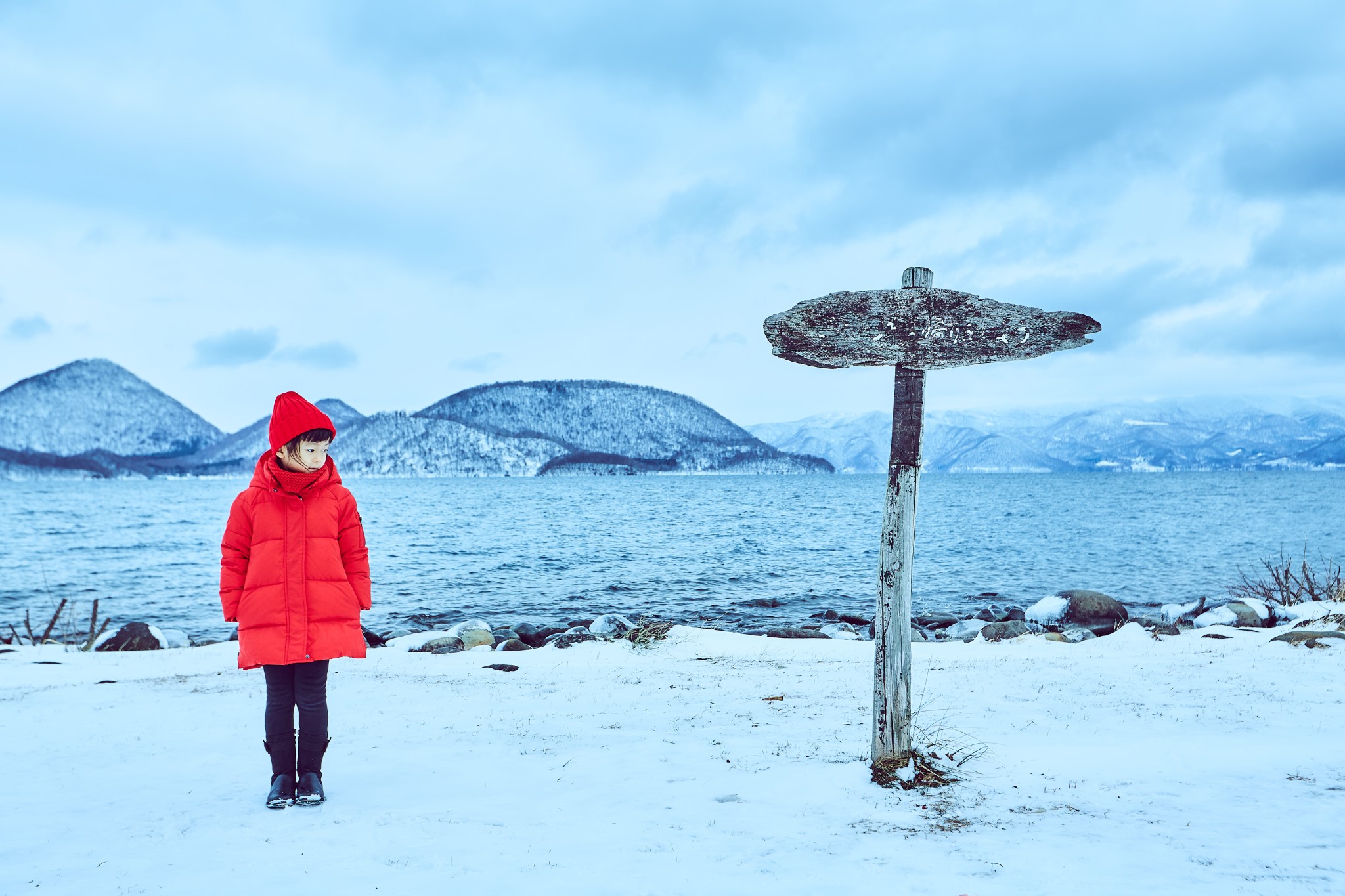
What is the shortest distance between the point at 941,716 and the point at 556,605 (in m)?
16.4

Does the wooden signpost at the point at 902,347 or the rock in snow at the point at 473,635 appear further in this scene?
the rock in snow at the point at 473,635

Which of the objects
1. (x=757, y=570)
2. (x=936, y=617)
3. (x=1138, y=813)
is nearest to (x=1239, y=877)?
(x=1138, y=813)

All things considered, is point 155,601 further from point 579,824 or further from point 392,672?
point 579,824

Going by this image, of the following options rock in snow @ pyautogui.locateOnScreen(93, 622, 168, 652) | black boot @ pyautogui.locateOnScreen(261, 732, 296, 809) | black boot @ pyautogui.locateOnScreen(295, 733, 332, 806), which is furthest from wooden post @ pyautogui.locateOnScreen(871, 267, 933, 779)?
rock in snow @ pyautogui.locateOnScreen(93, 622, 168, 652)

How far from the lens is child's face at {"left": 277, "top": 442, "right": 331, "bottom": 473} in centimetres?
451

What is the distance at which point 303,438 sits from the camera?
451cm

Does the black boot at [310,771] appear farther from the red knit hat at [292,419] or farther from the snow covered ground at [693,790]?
the red knit hat at [292,419]

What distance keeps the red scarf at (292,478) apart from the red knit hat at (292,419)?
0.11m

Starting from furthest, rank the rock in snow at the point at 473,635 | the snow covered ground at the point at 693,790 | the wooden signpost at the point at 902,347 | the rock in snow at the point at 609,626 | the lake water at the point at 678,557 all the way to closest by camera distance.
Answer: the lake water at the point at 678,557
the rock in snow at the point at 609,626
the rock in snow at the point at 473,635
the wooden signpost at the point at 902,347
the snow covered ground at the point at 693,790

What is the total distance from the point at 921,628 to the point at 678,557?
1609cm

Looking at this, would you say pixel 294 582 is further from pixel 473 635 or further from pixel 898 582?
pixel 473 635

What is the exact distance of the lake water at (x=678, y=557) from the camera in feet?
72.1

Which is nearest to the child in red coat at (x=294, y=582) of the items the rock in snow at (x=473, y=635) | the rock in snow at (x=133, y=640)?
the rock in snow at (x=473, y=635)

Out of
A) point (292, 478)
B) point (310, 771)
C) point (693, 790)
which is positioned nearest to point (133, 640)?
point (310, 771)
